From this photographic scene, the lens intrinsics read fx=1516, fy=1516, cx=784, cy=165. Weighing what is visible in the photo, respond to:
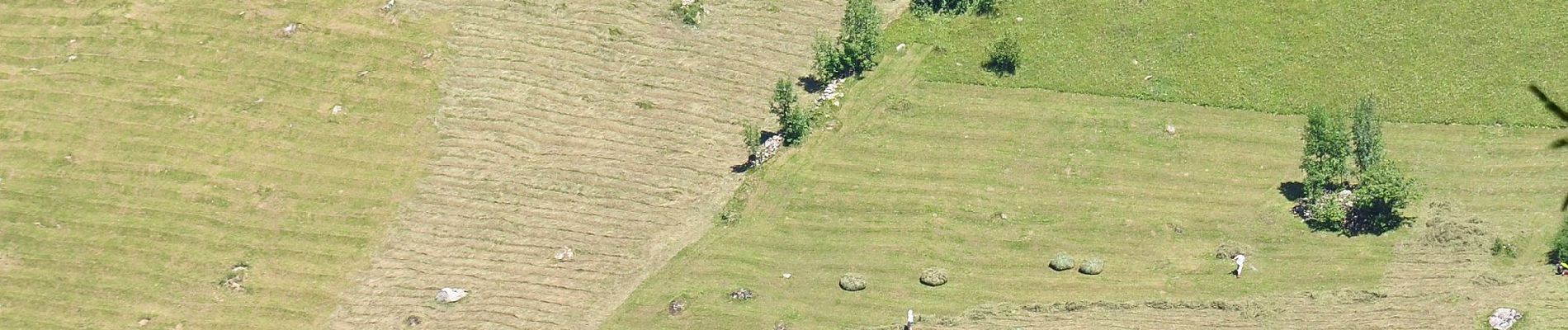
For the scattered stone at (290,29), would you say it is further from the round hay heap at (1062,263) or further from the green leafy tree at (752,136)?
the round hay heap at (1062,263)

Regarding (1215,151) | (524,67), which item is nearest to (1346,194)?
(1215,151)

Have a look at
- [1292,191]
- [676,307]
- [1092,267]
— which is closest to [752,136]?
[676,307]

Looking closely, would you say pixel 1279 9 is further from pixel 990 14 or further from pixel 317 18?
pixel 317 18

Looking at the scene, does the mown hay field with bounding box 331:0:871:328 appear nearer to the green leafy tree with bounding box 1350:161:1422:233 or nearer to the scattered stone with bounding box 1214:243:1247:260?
the scattered stone with bounding box 1214:243:1247:260

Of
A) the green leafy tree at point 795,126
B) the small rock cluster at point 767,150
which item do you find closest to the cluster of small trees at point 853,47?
the green leafy tree at point 795,126

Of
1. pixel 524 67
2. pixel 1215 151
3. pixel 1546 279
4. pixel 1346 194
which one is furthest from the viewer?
pixel 524 67

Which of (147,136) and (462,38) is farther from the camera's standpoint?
(462,38)
